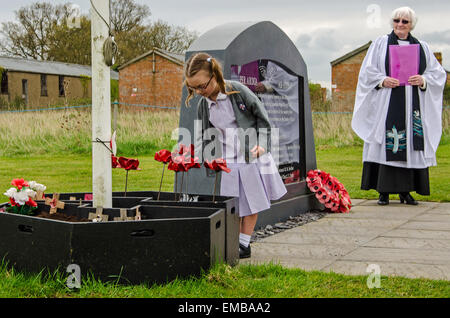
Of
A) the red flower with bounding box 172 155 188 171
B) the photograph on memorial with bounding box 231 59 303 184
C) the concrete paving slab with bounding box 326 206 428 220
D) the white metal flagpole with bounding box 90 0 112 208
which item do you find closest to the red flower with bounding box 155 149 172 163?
the red flower with bounding box 172 155 188 171

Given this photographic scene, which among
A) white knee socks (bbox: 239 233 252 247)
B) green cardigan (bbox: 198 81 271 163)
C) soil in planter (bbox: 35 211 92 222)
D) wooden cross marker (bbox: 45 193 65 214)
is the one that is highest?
green cardigan (bbox: 198 81 271 163)

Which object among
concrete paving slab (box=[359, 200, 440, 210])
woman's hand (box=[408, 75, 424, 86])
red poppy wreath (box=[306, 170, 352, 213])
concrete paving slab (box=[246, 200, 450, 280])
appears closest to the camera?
concrete paving slab (box=[246, 200, 450, 280])

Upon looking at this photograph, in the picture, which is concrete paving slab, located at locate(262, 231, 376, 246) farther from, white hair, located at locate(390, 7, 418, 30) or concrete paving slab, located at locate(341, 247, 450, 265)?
white hair, located at locate(390, 7, 418, 30)

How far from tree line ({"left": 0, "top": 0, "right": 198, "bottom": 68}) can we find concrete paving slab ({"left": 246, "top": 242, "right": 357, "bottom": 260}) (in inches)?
1664

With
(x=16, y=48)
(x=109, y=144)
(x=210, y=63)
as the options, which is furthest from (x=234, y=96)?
(x=16, y=48)

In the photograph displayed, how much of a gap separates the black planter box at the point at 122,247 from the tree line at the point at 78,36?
43390 millimetres

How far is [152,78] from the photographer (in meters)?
50.3

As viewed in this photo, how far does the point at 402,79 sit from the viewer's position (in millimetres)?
8234

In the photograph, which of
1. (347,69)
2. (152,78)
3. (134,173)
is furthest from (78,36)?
(134,173)

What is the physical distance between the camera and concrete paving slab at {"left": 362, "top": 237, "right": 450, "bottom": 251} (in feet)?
17.5

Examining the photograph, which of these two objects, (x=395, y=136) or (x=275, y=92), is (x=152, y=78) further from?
(x=275, y=92)

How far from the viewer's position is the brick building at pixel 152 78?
48594 mm

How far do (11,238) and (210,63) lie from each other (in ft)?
5.99

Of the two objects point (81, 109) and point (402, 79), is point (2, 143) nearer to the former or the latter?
point (81, 109)
